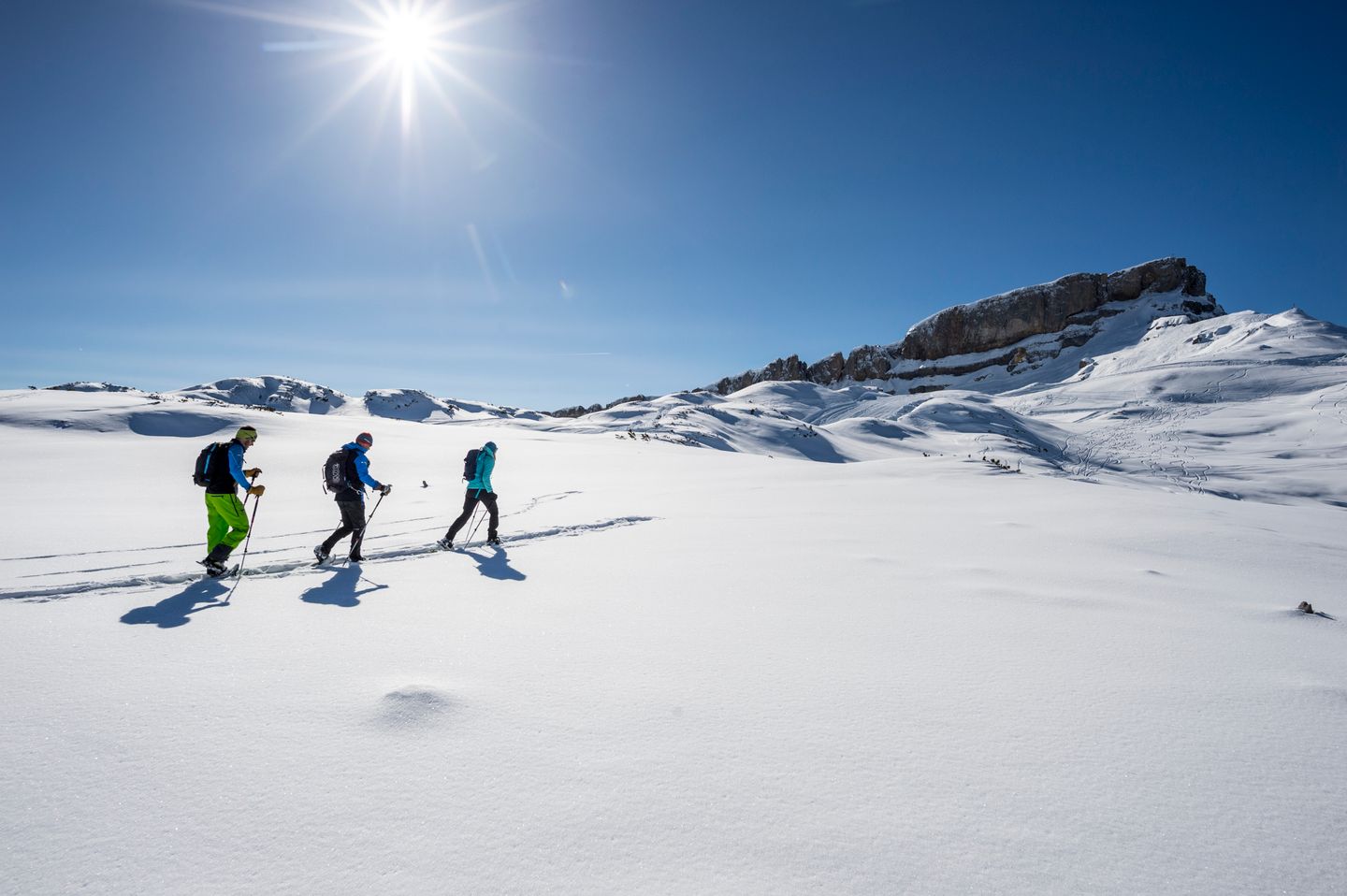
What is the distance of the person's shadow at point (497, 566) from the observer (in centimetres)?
569

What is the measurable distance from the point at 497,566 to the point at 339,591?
61.7 inches

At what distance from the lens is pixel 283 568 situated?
6.10m

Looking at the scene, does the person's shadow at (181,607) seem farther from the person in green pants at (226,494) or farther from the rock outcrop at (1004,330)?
the rock outcrop at (1004,330)

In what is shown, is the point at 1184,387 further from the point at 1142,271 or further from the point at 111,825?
the point at 1142,271

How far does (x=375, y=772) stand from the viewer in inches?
90.3

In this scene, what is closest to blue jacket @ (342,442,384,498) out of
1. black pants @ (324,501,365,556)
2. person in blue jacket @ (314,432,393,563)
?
person in blue jacket @ (314,432,393,563)

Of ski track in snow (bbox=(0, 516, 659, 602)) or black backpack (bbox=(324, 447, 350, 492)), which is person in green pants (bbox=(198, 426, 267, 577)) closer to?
ski track in snow (bbox=(0, 516, 659, 602))

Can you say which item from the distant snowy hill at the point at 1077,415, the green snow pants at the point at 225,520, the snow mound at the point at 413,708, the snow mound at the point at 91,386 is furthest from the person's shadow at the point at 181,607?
the snow mound at the point at 91,386

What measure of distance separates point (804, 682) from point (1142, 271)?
13041 cm

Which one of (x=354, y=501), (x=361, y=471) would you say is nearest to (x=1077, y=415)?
(x=361, y=471)

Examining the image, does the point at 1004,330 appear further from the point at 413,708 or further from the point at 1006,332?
the point at 413,708

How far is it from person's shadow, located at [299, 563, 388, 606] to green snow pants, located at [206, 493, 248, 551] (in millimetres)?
1267

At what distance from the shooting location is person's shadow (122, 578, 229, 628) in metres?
4.16

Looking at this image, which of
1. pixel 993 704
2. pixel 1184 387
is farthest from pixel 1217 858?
pixel 1184 387
